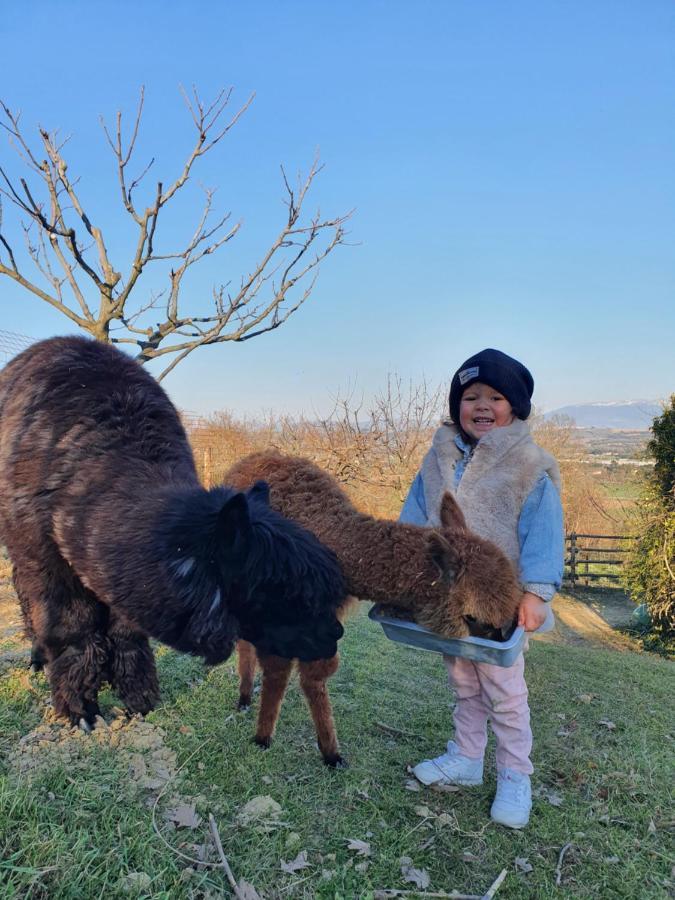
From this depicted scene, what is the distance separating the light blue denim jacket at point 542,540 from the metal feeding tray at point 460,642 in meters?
0.20

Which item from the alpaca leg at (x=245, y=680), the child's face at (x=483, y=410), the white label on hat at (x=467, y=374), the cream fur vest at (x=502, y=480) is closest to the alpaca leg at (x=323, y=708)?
the alpaca leg at (x=245, y=680)

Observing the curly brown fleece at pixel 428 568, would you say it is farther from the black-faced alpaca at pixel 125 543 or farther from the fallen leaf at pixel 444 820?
the fallen leaf at pixel 444 820

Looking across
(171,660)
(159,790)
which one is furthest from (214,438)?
(159,790)

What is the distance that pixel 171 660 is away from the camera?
482 centimetres

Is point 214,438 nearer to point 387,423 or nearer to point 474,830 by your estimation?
point 387,423

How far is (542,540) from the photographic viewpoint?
10.0 ft

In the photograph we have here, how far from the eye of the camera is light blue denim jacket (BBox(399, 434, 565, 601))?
298 cm

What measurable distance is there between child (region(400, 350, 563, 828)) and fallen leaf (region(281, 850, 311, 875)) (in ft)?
3.26

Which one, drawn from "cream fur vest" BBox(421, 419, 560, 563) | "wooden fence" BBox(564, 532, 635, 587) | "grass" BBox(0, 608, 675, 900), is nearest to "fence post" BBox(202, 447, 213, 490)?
"grass" BBox(0, 608, 675, 900)

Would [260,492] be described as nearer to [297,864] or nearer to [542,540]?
[542,540]

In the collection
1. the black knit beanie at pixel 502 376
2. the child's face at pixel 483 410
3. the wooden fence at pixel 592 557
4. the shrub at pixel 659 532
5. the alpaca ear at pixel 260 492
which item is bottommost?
the wooden fence at pixel 592 557

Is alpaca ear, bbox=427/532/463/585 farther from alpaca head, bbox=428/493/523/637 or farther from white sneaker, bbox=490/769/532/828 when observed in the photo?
white sneaker, bbox=490/769/532/828

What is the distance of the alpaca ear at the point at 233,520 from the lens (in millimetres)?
2549

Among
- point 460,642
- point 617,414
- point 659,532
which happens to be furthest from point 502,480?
point 617,414
